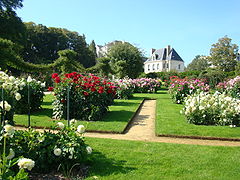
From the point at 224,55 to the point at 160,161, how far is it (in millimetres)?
44454

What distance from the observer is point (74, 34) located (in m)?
43.4

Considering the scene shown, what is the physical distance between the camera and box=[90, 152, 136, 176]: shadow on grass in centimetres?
329

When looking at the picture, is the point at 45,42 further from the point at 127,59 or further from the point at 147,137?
the point at 147,137

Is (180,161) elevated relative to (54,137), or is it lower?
lower

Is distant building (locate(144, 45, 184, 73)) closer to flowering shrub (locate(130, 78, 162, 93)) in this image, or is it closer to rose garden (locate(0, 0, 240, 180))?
flowering shrub (locate(130, 78, 162, 93))

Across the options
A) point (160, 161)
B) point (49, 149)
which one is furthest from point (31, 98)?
point (160, 161)

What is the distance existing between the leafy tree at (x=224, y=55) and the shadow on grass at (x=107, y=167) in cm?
4311

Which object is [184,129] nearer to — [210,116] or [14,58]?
[210,116]

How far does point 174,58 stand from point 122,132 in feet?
161

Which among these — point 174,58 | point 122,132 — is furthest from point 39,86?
point 174,58

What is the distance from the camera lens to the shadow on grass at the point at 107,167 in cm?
329

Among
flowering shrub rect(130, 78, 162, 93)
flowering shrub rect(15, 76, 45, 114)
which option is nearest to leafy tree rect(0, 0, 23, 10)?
flowering shrub rect(130, 78, 162, 93)

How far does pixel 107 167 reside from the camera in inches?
136

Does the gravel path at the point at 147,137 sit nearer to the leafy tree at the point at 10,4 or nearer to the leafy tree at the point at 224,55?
the leafy tree at the point at 10,4
